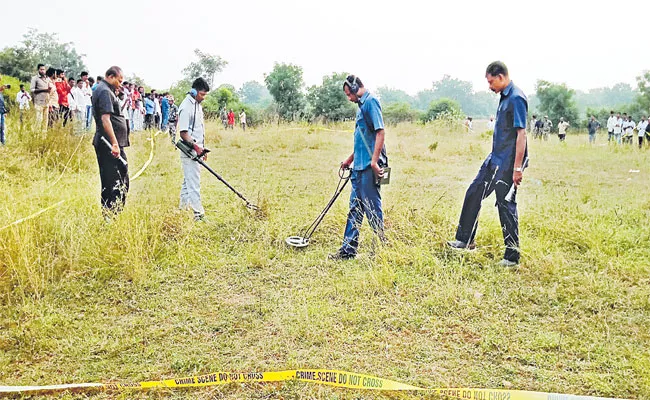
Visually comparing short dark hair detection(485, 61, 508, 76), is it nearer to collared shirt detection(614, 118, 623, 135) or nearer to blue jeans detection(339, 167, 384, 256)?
blue jeans detection(339, 167, 384, 256)

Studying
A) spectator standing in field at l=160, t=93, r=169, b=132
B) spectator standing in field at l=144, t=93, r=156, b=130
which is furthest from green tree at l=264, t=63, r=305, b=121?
spectator standing in field at l=144, t=93, r=156, b=130

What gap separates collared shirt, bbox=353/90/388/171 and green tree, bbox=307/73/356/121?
31.9m

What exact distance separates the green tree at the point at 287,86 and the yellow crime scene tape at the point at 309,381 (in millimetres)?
34600

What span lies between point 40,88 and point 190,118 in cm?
623

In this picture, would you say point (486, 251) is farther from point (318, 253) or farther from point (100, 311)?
point (100, 311)

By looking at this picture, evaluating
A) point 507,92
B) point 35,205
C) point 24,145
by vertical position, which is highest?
point 507,92

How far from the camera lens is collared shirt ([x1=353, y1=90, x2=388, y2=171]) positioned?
4422 mm

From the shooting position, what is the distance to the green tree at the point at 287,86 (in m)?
37.0

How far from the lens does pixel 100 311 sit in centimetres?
360

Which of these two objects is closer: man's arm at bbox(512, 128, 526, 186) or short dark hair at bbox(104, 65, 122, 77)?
man's arm at bbox(512, 128, 526, 186)

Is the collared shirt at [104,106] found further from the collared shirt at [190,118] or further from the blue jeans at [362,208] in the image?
the blue jeans at [362,208]

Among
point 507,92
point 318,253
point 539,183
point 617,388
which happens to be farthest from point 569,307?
point 539,183

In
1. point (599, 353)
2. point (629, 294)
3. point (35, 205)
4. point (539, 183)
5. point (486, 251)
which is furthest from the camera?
point (539, 183)

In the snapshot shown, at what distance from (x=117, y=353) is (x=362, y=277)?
6.21ft
